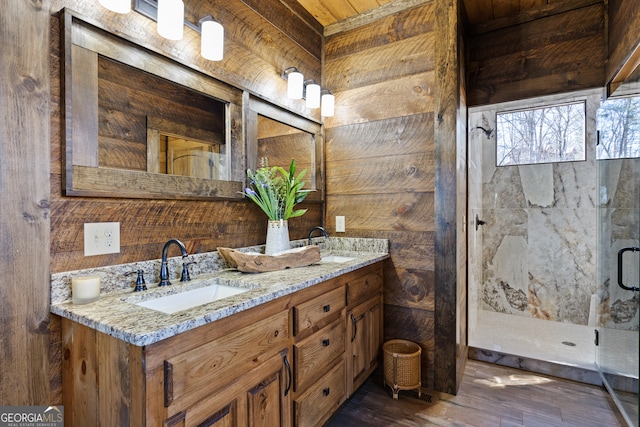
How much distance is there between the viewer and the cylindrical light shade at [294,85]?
204cm

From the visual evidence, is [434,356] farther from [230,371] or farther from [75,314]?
[75,314]

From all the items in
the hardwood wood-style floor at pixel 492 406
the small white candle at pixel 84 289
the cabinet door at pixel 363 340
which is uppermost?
the small white candle at pixel 84 289

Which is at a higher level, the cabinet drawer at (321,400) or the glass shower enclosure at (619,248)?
the glass shower enclosure at (619,248)

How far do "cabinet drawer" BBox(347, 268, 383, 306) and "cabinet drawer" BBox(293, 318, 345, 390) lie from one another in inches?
7.0

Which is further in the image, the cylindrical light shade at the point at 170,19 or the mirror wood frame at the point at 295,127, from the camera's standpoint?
the mirror wood frame at the point at 295,127

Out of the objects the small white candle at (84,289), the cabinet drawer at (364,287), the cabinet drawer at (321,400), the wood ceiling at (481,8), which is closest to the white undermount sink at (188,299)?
the small white candle at (84,289)

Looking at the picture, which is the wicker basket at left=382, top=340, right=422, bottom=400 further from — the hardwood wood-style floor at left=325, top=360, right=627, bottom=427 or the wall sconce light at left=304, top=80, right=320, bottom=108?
the wall sconce light at left=304, top=80, right=320, bottom=108

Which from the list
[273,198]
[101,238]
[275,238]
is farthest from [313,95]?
[101,238]

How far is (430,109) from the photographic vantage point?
2.10 meters

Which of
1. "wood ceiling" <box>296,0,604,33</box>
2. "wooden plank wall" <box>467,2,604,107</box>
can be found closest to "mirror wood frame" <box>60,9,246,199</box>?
"wood ceiling" <box>296,0,604,33</box>

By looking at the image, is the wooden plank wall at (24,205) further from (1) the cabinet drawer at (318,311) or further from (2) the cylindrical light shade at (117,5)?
(1) the cabinet drawer at (318,311)

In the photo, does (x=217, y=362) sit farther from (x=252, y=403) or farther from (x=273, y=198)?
(x=273, y=198)

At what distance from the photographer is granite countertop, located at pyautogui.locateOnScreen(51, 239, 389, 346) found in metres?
0.84

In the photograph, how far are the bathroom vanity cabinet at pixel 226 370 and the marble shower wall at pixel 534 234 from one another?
6.33ft
